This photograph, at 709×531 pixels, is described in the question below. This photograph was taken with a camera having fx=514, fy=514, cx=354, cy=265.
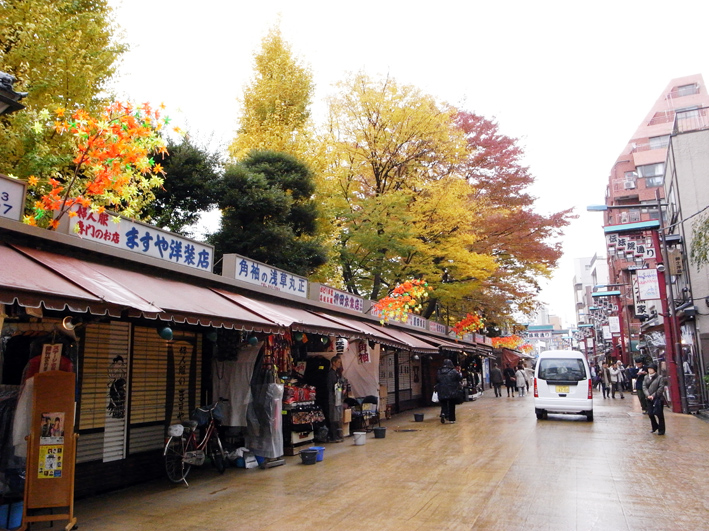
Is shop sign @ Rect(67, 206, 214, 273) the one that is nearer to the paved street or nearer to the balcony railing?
the paved street

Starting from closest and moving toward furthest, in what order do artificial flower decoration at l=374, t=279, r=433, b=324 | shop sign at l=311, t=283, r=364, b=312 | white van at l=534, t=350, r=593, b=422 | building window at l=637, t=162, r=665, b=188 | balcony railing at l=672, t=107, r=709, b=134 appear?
shop sign at l=311, t=283, r=364, b=312 → white van at l=534, t=350, r=593, b=422 → artificial flower decoration at l=374, t=279, r=433, b=324 → balcony railing at l=672, t=107, r=709, b=134 → building window at l=637, t=162, r=665, b=188

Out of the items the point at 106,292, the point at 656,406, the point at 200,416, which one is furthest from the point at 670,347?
the point at 106,292

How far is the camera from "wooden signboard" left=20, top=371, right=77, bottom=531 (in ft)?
18.1

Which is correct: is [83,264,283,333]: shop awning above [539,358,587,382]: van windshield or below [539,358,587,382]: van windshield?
above

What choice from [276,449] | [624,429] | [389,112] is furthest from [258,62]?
[624,429]

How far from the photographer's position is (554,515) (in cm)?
591

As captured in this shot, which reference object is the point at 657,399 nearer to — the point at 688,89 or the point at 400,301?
the point at 400,301

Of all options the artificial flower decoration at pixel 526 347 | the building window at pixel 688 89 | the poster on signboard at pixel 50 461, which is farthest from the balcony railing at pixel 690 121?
the building window at pixel 688 89

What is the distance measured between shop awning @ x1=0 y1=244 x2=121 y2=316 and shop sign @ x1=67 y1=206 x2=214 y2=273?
3.83 feet

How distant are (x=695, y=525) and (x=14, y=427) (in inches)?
298

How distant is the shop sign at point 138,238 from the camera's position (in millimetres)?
6910

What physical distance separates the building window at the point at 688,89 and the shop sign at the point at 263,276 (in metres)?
56.1

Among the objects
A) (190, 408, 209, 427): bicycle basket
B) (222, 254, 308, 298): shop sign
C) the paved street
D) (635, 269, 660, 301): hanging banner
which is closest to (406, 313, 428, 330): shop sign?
(222, 254, 308, 298): shop sign

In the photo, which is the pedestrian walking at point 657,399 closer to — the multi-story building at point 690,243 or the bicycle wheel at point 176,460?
the multi-story building at point 690,243
